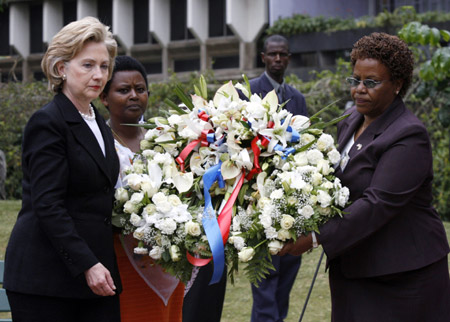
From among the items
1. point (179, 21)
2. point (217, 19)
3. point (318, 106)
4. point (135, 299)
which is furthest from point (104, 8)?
point (135, 299)

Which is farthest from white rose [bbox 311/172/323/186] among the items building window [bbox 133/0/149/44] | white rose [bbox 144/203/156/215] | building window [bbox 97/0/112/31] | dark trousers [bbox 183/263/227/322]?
building window [bbox 97/0/112/31]

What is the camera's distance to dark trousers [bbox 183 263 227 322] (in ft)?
15.6

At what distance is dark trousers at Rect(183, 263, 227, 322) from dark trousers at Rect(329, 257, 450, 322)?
1.24m

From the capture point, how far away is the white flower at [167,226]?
3.64 m

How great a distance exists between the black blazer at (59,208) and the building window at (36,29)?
2105 cm

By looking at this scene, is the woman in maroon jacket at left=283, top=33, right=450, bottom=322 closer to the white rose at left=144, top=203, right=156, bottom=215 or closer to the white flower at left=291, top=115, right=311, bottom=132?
the white flower at left=291, top=115, right=311, bottom=132

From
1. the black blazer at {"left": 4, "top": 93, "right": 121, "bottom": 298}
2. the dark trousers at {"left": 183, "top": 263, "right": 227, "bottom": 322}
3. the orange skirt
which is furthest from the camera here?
the dark trousers at {"left": 183, "top": 263, "right": 227, "bottom": 322}

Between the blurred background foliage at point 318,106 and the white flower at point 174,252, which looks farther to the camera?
the blurred background foliage at point 318,106

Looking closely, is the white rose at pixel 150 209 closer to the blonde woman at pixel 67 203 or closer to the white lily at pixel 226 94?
the blonde woman at pixel 67 203

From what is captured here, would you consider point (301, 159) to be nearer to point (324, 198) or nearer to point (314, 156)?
point (314, 156)

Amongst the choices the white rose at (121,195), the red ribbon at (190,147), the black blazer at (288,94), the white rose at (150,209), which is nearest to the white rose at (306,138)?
the red ribbon at (190,147)

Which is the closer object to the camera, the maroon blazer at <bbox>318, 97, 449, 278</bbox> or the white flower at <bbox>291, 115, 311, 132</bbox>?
the maroon blazer at <bbox>318, 97, 449, 278</bbox>

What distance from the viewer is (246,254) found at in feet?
11.6

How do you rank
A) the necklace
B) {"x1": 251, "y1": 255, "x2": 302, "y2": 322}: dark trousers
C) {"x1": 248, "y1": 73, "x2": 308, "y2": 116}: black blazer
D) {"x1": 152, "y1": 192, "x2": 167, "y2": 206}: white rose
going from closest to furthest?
the necklace, {"x1": 152, "y1": 192, "x2": 167, "y2": 206}: white rose, {"x1": 251, "y1": 255, "x2": 302, "y2": 322}: dark trousers, {"x1": 248, "y1": 73, "x2": 308, "y2": 116}: black blazer
